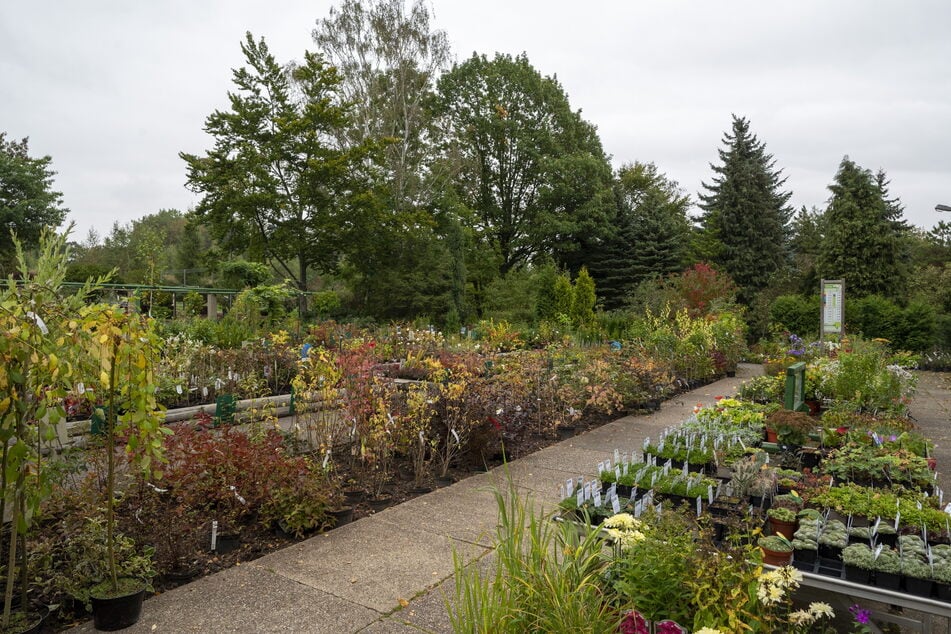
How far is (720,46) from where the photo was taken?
7828mm

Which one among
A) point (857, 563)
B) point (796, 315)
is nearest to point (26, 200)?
point (796, 315)

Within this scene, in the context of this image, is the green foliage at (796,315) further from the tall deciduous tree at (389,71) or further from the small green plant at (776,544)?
the small green plant at (776,544)

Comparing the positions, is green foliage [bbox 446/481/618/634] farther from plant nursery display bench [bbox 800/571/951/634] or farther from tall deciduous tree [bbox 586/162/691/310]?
tall deciduous tree [bbox 586/162/691/310]

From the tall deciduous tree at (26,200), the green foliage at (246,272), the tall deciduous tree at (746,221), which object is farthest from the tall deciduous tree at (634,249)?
the tall deciduous tree at (26,200)

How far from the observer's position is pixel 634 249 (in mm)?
25203

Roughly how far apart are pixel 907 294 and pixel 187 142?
87.3 feet

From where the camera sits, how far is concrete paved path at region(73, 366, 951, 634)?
2682mm

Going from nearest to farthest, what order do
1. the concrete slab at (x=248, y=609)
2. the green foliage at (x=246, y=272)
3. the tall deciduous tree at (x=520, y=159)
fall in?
the concrete slab at (x=248, y=609) → the green foliage at (x=246, y=272) → the tall deciduous tree at (x=520, y=159)

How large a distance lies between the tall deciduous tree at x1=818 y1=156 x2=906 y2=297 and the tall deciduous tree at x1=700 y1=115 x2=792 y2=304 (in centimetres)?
369

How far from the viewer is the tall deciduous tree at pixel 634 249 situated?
25.1 m

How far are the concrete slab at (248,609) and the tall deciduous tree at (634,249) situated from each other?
22.4 m

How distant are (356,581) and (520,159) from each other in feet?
78.4

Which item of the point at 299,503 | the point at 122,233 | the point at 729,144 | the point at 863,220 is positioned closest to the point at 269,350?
the point at 299,503

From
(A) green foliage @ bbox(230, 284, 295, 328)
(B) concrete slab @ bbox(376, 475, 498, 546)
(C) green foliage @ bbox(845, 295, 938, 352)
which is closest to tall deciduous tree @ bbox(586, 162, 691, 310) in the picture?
(C) green foliage @ bbox(845, 295, 938, 352)
